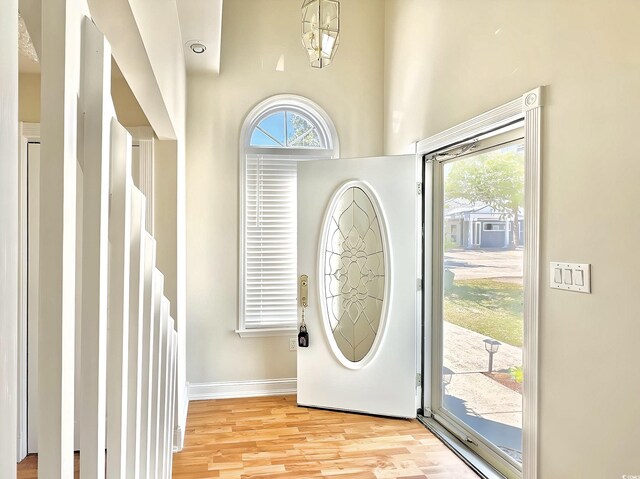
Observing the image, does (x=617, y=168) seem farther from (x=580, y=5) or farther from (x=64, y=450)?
(x=64, y=450)

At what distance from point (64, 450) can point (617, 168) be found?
72.1 inches

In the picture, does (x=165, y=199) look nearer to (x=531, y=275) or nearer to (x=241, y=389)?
(x=241, y=389)

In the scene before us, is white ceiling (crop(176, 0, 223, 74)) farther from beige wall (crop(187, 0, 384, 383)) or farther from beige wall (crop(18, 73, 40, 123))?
beige wall (crop(18, 73, 40, 123))

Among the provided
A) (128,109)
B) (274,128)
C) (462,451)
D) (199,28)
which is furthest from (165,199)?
(462,451)

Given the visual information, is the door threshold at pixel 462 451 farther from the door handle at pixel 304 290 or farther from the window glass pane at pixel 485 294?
the door handle at pixel 304 290

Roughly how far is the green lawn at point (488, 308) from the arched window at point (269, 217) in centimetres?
136

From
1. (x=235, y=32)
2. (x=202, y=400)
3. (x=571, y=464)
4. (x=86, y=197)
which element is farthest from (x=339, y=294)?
(x=86, y=197)

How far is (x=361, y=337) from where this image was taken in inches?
143

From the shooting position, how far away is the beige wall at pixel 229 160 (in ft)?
12.5

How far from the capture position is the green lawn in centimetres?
249

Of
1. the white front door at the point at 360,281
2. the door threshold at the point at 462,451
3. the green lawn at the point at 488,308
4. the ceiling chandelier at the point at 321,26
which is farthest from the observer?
the white front door at the point at 360,281

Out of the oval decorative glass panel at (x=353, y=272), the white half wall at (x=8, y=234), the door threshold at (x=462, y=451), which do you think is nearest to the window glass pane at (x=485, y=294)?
the door threshold at (x=462, y=451)

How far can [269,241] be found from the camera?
3902mm

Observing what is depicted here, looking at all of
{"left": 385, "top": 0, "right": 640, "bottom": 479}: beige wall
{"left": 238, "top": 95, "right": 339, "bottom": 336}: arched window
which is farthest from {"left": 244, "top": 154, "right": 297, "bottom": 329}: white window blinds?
{"left": 385, "top": 0, "right": 640, "bottom": 479}: beige wall
